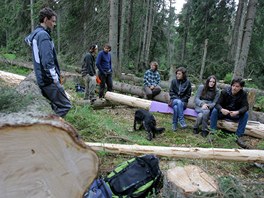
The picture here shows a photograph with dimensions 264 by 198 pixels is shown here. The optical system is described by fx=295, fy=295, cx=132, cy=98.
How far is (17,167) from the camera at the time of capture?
96.4 inches

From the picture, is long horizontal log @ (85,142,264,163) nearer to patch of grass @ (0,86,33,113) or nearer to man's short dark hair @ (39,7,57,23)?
patch of grass @ (0,86,33,113)

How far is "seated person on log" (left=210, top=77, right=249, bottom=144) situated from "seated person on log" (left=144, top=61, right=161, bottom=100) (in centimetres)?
291

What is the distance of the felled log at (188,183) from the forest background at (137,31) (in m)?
8.09

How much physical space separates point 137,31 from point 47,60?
63.6ft

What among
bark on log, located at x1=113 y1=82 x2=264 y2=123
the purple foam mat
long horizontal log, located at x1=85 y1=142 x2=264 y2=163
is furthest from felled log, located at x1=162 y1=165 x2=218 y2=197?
bark on log, located at x1=113 y1=82 x2=264 y2=123

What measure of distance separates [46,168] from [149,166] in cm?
156

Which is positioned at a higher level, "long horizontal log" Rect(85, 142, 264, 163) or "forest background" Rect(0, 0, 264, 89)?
"forest background" Rect(0, 0, 264, 89)

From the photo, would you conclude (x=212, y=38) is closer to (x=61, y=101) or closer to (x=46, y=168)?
(x=61, y=101)

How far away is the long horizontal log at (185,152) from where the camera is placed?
469cm

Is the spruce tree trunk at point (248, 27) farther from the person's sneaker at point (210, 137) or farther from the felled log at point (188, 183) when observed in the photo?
Result: the felled log at point (188, 183)

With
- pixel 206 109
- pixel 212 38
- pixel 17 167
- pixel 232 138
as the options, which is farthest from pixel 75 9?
pixel 212 38

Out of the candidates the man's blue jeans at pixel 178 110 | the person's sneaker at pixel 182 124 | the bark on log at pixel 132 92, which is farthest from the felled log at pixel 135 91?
the person's sneaker at pixel 182 124

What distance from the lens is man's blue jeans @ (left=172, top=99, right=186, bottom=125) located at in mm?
7227

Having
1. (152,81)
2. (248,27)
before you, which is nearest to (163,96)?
(152,81)
